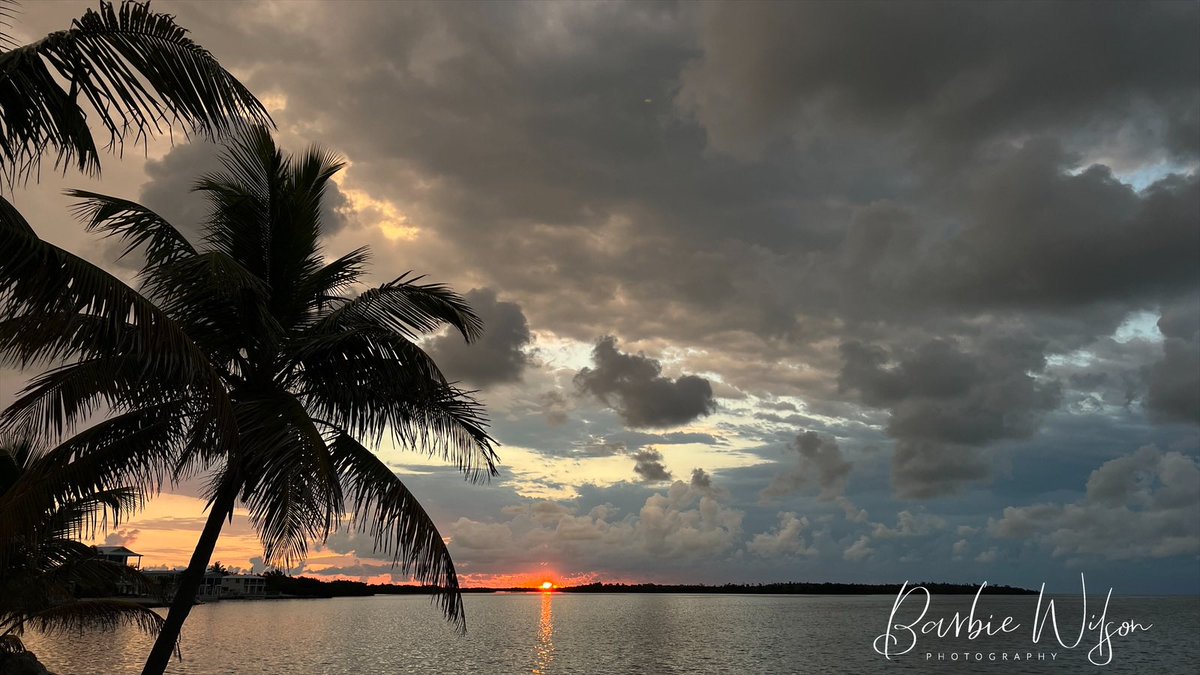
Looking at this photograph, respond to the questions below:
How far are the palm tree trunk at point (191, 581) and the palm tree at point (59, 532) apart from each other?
57.4 inches

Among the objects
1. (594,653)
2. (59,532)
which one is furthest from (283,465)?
(594,653)

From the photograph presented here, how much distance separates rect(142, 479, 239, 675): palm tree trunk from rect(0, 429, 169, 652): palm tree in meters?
1.46

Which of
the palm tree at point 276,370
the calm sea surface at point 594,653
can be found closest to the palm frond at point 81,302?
the palm tree at point 276,370

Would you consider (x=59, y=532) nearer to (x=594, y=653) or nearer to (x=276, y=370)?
(x=276, y=370)

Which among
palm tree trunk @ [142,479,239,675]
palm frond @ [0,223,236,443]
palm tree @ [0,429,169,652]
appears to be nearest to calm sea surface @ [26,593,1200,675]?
palm tree @ [0,429,169,652]

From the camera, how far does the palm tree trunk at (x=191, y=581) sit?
1201cm

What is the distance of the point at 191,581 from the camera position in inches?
482

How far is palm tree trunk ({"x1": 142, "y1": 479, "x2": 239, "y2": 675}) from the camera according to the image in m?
12.0

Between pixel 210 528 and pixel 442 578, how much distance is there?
12.1 feet

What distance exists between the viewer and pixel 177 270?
39.9ft

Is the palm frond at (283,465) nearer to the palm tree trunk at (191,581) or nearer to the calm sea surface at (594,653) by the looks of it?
the palm tree trunk at (191,581)

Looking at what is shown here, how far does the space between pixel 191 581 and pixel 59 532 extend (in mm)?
6960

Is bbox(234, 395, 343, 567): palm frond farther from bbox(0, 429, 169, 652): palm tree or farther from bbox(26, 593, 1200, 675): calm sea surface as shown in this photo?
bbox(26, 593, 1200, 675): calm sea surface

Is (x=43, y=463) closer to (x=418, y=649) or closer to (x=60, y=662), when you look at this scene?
(x=60, y=662)
